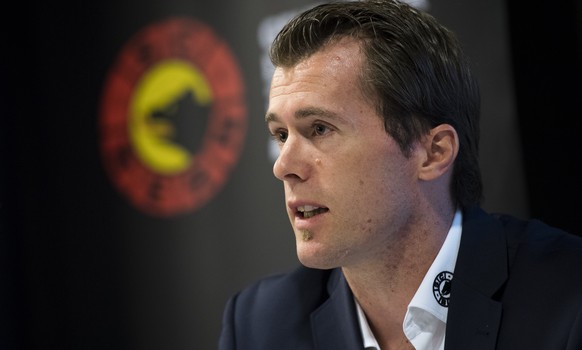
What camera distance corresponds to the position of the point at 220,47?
345 cm

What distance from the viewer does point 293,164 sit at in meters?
2.10

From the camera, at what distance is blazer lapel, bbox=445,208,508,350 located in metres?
2.05

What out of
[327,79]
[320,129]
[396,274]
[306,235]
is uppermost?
[327,79]

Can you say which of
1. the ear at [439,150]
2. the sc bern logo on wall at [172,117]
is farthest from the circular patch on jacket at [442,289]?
the sc bern logo on wall at [172,117]

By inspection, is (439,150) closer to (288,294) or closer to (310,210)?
(310,210)

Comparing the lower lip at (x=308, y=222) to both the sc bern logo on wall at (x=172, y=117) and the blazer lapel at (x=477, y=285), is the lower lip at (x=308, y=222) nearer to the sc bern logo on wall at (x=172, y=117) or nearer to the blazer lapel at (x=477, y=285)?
the blazer lapel at (x=477, y=285)

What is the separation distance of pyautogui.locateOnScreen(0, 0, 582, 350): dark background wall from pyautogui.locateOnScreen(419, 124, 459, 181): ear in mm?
583

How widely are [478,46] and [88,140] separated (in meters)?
1.96

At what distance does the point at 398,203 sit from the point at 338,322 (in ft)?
1.39

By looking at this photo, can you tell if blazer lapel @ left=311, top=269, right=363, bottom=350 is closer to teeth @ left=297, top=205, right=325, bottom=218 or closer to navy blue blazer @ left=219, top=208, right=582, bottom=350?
navy blue blazer @ left=219, top=208, right=582, bottom=350

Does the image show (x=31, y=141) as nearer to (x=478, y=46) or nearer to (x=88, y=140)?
(x=88, y=140)

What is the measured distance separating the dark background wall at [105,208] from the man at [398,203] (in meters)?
0.60

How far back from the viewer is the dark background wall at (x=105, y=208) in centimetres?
332

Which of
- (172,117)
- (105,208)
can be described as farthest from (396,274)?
(105,208)
